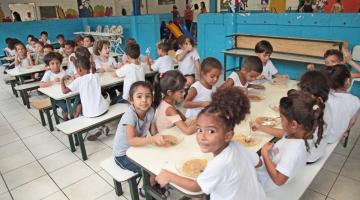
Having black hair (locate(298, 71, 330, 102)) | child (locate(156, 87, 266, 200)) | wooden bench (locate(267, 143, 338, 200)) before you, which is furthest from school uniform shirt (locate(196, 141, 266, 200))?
black hair (locate(298, 71, 330, 102))

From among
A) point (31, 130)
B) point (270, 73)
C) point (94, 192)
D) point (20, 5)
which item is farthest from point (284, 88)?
point (20, 5)

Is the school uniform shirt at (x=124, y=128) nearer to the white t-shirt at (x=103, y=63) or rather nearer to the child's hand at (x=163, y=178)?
the child's hand at (x=163, y=178)

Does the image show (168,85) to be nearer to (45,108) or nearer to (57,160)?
(57,160)

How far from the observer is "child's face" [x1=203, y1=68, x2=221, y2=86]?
7.98 feet

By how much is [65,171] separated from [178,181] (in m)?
2.00

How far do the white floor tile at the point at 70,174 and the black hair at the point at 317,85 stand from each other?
2.27 meters

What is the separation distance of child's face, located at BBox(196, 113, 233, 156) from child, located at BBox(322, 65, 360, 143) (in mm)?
1317

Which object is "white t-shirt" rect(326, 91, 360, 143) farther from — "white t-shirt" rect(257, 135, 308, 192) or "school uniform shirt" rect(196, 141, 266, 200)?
"school uniform shirt" rect(196, 141, 266, 200)

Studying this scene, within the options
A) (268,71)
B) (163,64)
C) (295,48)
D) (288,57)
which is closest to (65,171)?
(163,64)

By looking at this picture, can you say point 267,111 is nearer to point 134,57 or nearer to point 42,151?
point 134,57

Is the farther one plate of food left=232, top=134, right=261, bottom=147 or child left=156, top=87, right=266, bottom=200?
plate of food left=232, top=134, right=261, bottom=147

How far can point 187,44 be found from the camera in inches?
169

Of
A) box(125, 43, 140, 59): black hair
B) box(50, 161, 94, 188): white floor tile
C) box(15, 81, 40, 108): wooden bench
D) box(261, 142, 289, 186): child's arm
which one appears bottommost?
box(50, 161, 94, 188): white floor tile

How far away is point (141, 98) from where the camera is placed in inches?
78.2
